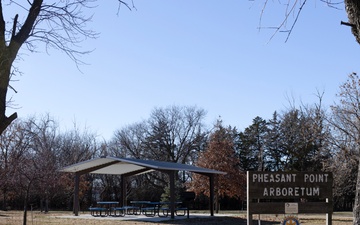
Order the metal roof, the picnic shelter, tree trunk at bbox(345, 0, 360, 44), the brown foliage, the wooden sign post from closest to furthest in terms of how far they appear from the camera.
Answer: tree trunk at bbox(345, 0, 360, 44)
the wooden sign post
the picnic shelter
the metal roof
the brown foliage

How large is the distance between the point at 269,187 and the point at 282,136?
1411 inches

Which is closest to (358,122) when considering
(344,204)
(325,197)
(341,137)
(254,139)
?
(341,137)

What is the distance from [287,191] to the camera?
928 centimetres

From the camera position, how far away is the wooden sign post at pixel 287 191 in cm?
917

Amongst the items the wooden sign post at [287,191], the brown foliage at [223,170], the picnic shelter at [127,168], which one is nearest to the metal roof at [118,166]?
the picnic shelter at [127,168]

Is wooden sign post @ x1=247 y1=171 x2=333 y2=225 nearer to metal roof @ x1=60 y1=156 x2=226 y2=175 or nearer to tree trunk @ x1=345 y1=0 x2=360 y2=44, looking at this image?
tree trunk @ x1=345 y1=0 x2=360 y2=44

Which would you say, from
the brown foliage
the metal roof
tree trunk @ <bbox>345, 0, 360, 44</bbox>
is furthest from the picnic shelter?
tree trunk @ <bbox>345, 0, 360, 44</bbox>

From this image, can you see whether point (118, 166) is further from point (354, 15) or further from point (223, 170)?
point (354, 15)

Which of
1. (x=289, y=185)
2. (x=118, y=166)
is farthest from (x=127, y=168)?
(x=289, y=185)

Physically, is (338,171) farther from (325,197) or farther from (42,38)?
(42,38)

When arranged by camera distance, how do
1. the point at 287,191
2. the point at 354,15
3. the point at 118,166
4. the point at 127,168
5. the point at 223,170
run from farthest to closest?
the point at 223,170 < the point at 127,168 < the point at 118,166 < the point at 287,191 < the point at 354,15

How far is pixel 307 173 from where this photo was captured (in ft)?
31.0

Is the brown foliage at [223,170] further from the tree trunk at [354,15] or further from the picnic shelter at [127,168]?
the tree trunk at [354,15]

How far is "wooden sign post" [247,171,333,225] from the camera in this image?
917cm
